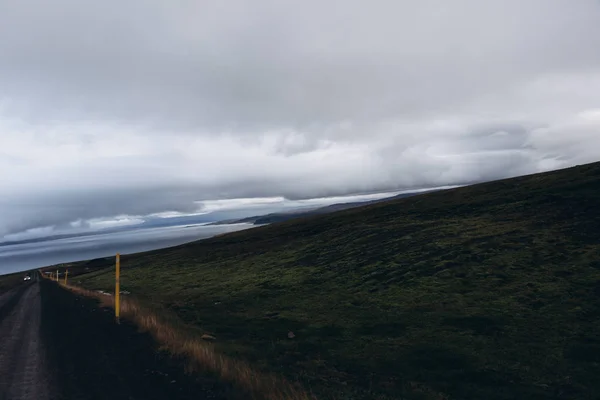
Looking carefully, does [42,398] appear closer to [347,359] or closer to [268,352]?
[268,352]

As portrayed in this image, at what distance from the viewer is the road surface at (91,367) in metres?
9.52

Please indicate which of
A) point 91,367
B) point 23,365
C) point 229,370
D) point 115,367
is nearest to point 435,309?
point 229,370

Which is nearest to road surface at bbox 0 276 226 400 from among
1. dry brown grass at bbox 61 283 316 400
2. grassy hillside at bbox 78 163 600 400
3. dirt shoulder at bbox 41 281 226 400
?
dirt shoulder at bbox 41 281 226 400

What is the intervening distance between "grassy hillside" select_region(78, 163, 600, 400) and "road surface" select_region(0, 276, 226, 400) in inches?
145

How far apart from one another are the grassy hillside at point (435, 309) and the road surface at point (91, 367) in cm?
369

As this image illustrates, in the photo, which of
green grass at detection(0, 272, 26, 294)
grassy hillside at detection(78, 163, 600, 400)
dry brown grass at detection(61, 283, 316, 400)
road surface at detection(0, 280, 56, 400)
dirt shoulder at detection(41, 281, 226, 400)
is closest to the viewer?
dry brown grass at detection(61, 283, 316, 400)

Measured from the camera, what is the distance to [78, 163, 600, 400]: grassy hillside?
12.1 metres

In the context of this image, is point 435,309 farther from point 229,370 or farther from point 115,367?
point 115,367

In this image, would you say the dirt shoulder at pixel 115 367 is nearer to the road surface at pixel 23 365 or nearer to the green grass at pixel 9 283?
the road surface at pixel 23 365

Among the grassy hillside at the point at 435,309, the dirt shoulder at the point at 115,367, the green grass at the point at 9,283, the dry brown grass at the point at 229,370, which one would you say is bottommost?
the green grass at the point at 9,283

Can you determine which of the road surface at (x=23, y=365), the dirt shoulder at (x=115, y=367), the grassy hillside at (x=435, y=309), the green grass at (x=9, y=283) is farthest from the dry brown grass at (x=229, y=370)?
the green grass at (x=9, y=283)

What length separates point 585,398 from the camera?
10.2 meters

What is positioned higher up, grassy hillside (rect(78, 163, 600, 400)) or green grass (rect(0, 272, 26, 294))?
grassy hillside (rect(78, 163, 600, 400))

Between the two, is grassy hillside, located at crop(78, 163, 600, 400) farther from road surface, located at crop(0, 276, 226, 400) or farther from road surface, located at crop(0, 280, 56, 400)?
road surface, located at crop(0, 280, 56, 400)
